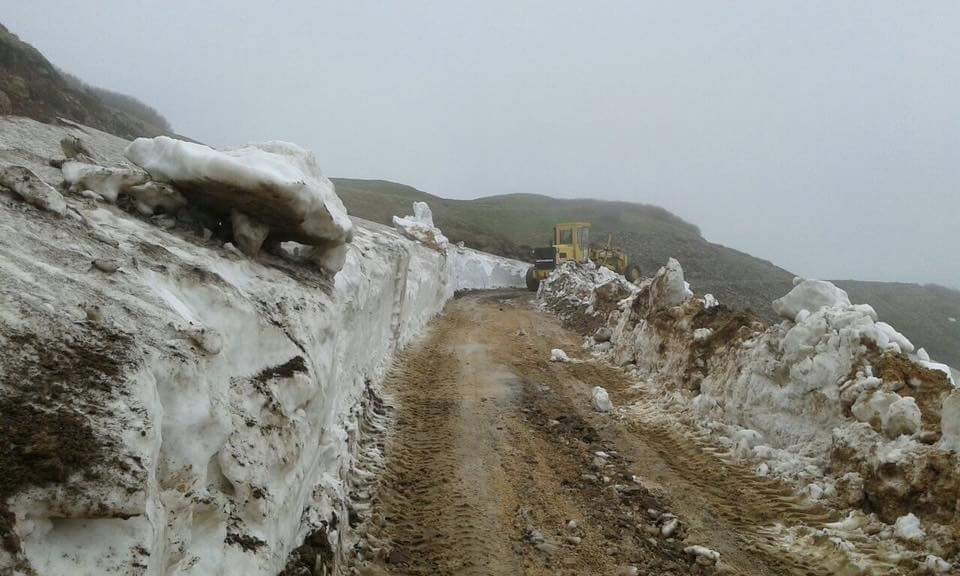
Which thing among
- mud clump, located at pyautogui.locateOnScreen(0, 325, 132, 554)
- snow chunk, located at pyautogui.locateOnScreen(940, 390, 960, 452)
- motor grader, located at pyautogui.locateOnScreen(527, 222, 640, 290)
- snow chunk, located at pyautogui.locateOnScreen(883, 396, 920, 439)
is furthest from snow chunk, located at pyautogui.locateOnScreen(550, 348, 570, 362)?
motor grader, located at pyautogui.locateOnScreen(527, 222, 640, 290)

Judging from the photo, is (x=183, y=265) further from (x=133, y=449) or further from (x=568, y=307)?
(x=568, y=307)

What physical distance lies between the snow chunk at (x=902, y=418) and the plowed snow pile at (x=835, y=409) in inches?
0.5

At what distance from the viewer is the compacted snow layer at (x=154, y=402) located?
7.06ft

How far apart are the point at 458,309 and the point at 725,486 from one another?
16409 mm

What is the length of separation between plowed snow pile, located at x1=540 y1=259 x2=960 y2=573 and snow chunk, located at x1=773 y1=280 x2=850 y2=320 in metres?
0.02

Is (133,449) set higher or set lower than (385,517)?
higher

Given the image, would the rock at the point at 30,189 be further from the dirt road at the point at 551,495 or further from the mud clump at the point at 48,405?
the dirt road at the point at 551,495

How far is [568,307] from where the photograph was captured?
20.5 metres

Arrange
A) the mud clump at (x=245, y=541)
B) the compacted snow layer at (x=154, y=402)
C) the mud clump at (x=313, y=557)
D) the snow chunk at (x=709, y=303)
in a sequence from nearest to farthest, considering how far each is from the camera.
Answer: the compacted snow layer at (x=154, y=402)
the mud clump at (x=245, y=541)
the mud clump at (x=313, y=557)
the snow chunk at (x=709, y=303)

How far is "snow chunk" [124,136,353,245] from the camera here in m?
4.68

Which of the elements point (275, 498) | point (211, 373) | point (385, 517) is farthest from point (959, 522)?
point (211, 373)

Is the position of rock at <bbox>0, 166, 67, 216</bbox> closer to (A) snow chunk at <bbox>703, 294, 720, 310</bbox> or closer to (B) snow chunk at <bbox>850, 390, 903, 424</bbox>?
(B) snow chunk at <bbox>850, 390, 903, 424</bbox>

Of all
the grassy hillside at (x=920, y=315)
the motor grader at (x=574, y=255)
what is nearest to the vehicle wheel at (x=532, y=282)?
the motor grader at (x=574, y=255)

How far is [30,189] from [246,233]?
68.5 inches
